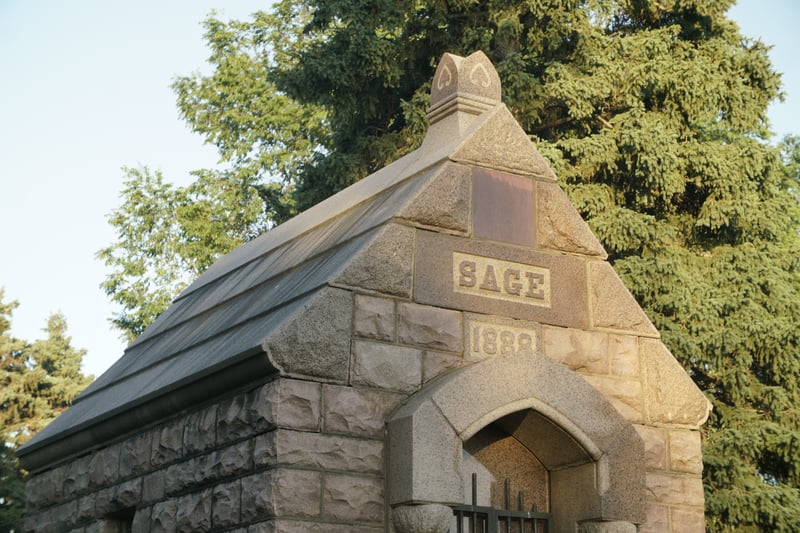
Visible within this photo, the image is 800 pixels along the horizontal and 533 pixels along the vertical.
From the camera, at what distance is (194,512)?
6695 millimetres

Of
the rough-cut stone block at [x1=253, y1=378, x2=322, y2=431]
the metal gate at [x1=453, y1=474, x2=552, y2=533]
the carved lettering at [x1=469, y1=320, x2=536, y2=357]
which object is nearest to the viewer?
the rough-cut stone block at [x1=253, y1=378, x2=322, y2=431]

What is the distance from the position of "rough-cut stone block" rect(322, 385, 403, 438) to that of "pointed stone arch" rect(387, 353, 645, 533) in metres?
0.08

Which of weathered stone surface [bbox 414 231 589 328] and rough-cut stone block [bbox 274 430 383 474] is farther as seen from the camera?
weathered stone surface [bbox 414 231 589 328]

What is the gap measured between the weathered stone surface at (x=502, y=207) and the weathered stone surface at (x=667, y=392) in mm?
1150

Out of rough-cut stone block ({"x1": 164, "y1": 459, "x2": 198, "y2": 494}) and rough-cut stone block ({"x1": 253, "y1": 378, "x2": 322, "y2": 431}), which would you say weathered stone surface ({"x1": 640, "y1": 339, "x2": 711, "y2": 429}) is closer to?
rough-cut stone block ({"x1": 253, "y1": 378, "x2": 322, "y2": 431})

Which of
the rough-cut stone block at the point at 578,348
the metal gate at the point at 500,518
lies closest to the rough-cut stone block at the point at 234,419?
the metal gate at the point at 500,518

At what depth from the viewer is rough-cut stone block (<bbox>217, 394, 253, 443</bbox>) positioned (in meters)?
6.28

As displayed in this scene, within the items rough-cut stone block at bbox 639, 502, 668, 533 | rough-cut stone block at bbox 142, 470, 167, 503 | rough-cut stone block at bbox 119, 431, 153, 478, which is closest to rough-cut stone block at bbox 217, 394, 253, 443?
rough-cut stone block at bbox 142, 470, 167, 503

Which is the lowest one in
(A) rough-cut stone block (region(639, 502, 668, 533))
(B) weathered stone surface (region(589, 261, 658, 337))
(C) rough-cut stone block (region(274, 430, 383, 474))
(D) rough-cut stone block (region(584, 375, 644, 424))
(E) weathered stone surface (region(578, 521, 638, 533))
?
(E) weathered stone surface (region(578, 521, 638, 533))

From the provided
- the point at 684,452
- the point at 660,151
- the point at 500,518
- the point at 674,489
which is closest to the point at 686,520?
the point at 674,489

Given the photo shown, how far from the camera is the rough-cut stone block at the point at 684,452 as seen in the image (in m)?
7.41

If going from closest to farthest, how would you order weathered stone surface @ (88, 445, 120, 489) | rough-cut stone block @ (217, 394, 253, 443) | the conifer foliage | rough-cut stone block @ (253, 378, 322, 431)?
rough-cut stone block @ (253, 378, 322, 431), rough-cut stone block @ (217, 394, 253, 443), weathered stone surface @ (88, 445, 120, 489), the conifer foliage

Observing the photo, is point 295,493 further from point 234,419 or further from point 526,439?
point 526,439

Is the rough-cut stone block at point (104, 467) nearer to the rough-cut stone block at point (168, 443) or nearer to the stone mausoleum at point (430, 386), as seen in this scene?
the stone mausoleum at point (430, 386)
